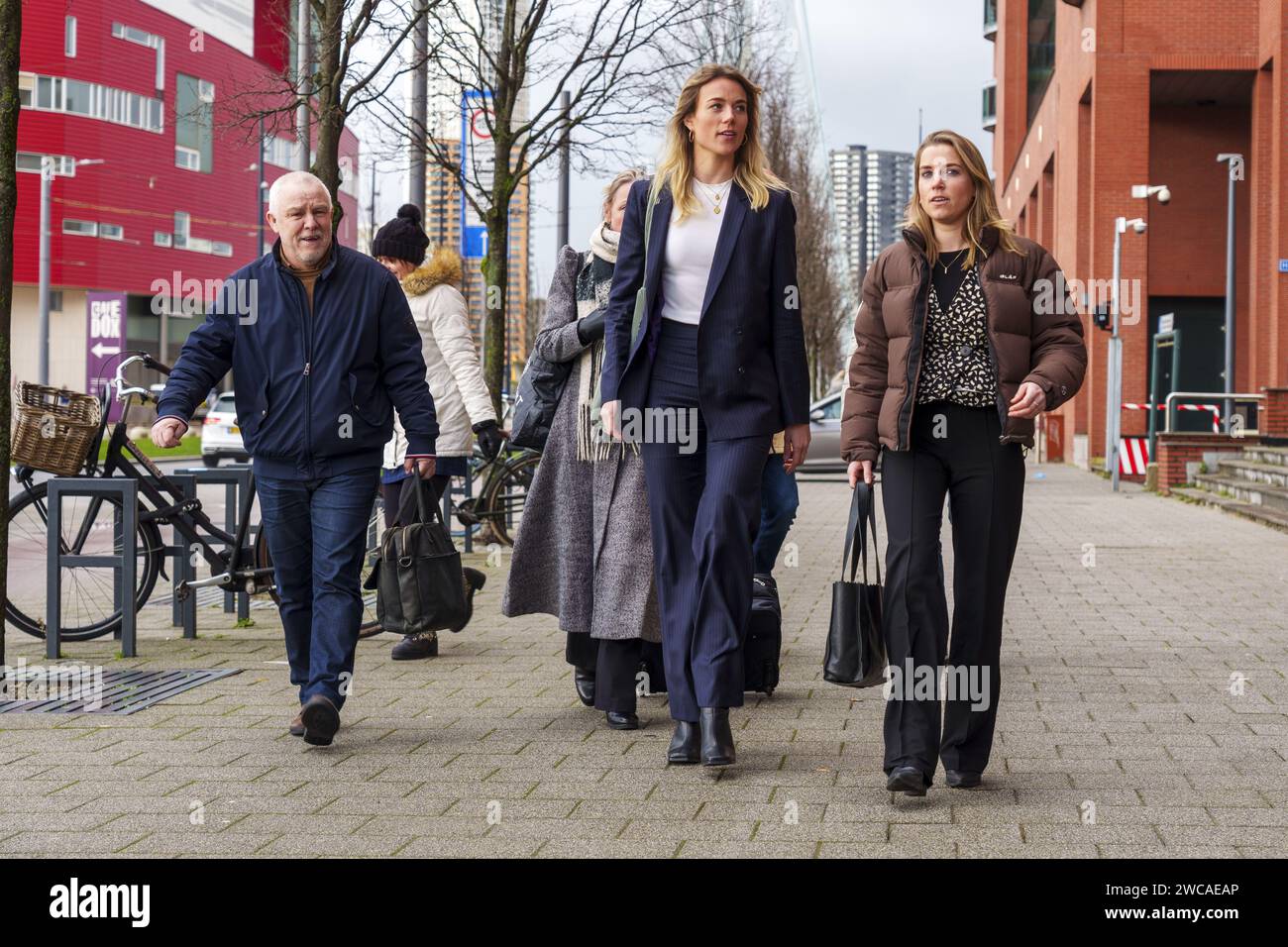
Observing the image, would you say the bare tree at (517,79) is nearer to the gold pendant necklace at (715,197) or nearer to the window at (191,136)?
the gold pendant necklace at (715,197)

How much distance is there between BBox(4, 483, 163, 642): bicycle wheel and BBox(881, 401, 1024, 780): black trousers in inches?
166

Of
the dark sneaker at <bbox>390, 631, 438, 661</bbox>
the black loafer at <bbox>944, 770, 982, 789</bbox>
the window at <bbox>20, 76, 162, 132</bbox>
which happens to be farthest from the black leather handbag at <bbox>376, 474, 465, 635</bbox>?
the window at <bbox>20, 76, 162, 132</bbox>

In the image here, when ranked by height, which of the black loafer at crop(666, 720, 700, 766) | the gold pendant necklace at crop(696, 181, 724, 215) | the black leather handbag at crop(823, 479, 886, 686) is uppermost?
the gold pendant necklace at crop(696, 181, 724, 215)

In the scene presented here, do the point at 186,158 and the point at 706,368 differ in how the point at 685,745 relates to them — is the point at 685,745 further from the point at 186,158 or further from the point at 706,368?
the point at 186,158

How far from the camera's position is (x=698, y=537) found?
527cm

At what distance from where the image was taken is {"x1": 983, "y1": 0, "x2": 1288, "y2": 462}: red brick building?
30125 millimetres

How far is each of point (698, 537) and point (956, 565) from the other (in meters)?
0.85

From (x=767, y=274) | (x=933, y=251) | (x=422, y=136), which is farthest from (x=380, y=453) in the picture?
(x=422, y=136)

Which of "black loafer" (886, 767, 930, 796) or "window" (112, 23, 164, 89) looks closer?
"black loafer" (886, 767, 930, 796)

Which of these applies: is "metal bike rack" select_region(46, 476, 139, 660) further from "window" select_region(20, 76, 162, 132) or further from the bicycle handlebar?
"window" select_region(20, 76, 162, 132)

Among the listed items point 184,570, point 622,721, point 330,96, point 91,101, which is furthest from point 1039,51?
point 622,721

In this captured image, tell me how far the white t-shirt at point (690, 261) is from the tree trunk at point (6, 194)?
298 centimetres

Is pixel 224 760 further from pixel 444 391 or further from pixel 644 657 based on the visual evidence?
pixel 444 391
